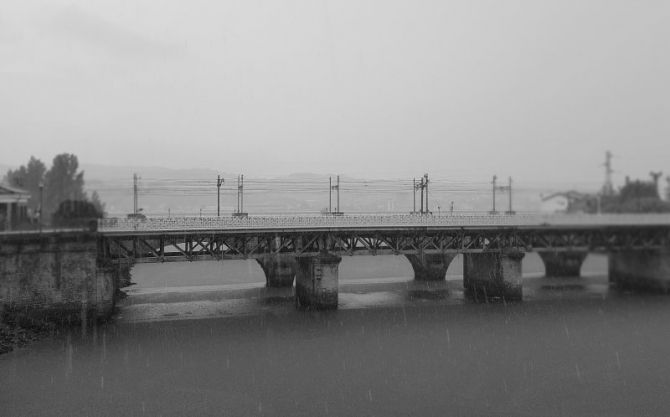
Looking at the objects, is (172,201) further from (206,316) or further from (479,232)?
(479,232)

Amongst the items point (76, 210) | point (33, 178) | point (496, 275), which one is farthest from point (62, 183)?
point (496, 275)

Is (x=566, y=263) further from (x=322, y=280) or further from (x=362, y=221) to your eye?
(x=322, y=280)

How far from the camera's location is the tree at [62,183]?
8306 centimetres

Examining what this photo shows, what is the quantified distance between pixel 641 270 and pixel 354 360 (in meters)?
38.7

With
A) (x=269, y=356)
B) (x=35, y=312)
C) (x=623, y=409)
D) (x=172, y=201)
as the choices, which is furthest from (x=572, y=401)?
(x=172, y=201)

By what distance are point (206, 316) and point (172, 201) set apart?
38.3 feet

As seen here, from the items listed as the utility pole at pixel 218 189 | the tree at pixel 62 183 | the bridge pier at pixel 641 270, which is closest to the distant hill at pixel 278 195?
the utility pole at pixel 218 189

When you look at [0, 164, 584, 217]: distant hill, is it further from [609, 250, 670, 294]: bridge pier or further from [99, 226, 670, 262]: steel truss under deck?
[609, 250, 670, 294]: bridge pier

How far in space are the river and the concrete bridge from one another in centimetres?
286

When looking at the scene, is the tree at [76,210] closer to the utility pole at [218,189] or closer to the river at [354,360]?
the utility pole at [218,189]

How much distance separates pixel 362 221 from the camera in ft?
137

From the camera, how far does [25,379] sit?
82.2ft

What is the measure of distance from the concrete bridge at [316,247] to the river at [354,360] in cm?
286

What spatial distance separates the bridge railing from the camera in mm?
37188
